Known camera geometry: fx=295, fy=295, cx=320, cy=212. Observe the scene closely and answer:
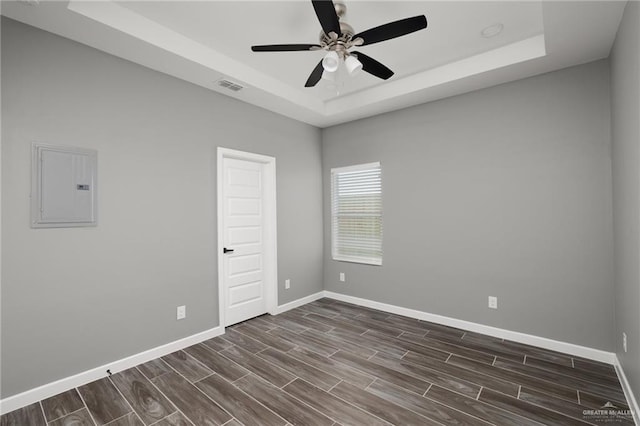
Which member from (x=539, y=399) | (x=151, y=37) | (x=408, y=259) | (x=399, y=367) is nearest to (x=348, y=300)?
(x=408, y=259)

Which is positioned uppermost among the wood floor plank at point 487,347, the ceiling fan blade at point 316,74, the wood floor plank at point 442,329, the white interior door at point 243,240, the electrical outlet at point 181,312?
the ceiling fan blade at point 316,74

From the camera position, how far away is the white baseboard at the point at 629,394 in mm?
1947

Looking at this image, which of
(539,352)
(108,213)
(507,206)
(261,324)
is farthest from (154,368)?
(507,206)

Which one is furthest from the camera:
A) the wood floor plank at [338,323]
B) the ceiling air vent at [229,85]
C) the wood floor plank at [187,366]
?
the wood floor plank at [338,323]

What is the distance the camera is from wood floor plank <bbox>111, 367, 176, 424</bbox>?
213cm

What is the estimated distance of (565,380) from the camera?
246 centimetres

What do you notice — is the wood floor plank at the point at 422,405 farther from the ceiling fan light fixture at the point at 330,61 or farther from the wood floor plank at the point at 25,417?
the ceiling fan light fixture at the point at 330,61

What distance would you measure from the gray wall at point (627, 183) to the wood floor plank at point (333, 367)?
6.00 ft

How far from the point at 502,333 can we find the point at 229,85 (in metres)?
4.16

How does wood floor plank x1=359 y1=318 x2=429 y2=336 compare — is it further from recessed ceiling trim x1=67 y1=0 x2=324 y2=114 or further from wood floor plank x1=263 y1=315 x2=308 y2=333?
recessed ceiling trim x1=67 y1=0 x2=324 y2=114

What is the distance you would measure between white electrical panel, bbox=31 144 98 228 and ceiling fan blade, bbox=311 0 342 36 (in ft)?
7.29

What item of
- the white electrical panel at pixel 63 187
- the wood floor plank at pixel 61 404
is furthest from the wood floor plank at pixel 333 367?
the white electrical panel at pixel 63 187

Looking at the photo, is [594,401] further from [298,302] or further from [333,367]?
[298,302]

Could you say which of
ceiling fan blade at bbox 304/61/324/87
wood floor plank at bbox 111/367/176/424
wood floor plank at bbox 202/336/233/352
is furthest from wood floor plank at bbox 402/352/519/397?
ceiling fan blade at bbox 304/61/324/87
